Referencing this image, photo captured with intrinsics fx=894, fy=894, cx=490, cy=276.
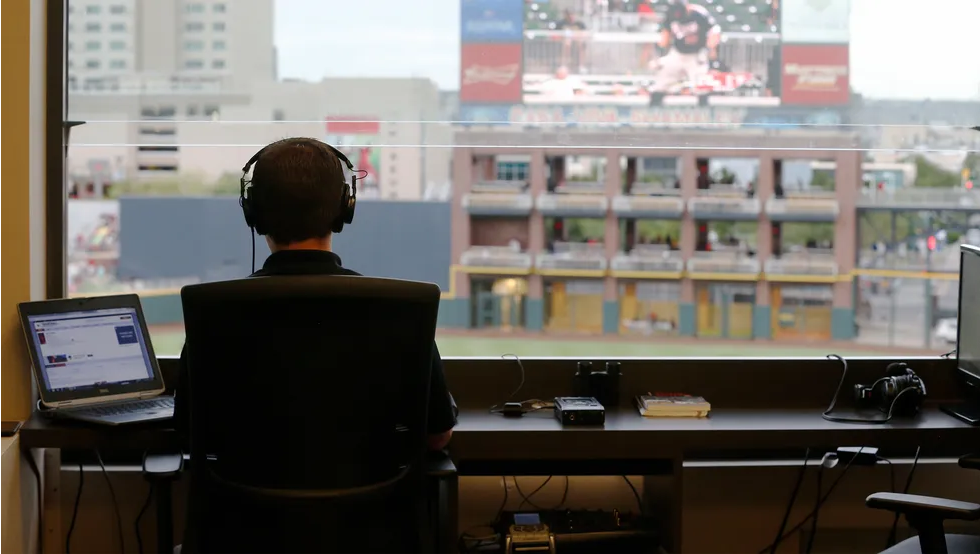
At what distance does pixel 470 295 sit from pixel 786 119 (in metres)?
1.22

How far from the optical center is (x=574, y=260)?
323 cm

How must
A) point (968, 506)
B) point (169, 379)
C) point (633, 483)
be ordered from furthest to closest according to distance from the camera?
1. point (633, 483)
2. point (169, 379)
3. point (968, 506)

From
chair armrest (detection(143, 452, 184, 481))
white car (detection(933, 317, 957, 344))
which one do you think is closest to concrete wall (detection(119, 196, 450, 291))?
chair armrest (detection(143, 452, 184, 481))

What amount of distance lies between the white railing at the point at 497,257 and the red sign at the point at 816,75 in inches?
40.8

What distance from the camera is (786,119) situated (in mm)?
2912

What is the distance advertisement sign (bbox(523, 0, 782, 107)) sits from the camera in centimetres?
291

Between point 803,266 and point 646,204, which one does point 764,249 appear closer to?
point 803,266

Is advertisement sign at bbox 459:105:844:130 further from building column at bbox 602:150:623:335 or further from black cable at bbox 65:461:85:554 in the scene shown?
black cable at bbox 65:461:85:554

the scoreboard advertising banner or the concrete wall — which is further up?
the scoreboard advertising banner

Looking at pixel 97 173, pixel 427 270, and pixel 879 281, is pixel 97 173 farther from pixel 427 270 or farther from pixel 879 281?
pixel 879 281

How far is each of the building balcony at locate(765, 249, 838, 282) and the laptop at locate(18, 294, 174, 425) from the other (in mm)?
2110

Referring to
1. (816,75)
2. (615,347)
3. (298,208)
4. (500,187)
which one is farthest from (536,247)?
(298,208)

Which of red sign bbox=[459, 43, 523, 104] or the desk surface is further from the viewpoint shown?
red sign bbox=[459, 43, 523, 104]

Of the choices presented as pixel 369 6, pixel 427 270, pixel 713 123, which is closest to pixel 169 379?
pixel 427 270
